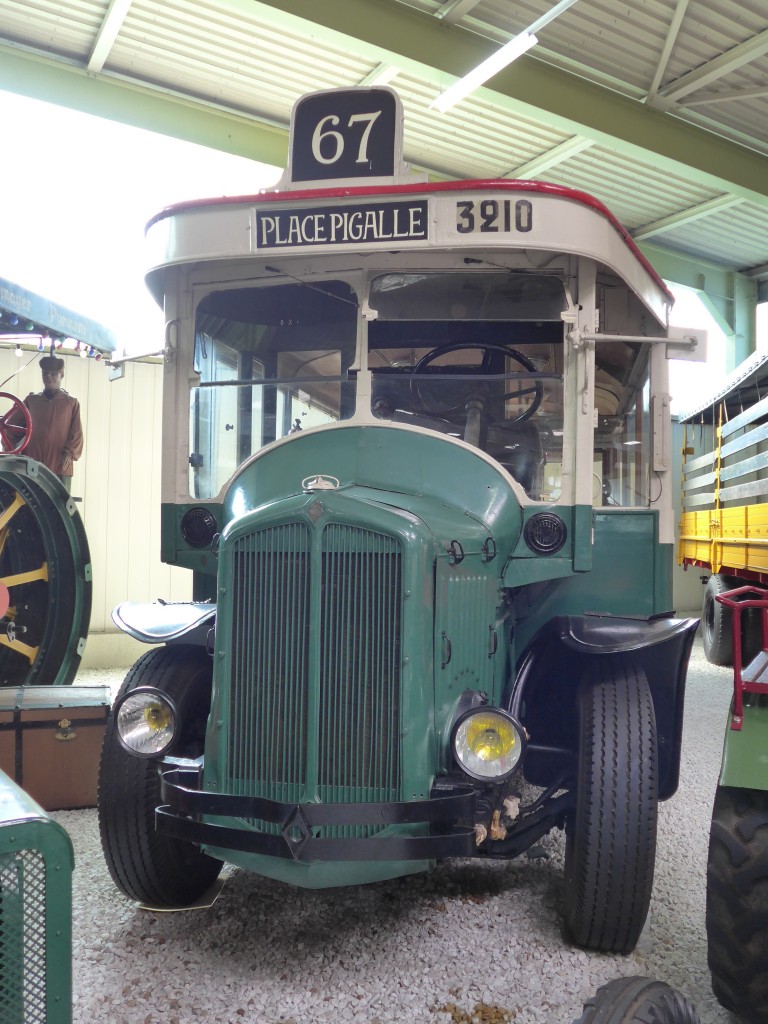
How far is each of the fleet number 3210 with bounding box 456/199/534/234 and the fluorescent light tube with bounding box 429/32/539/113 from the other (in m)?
4.27

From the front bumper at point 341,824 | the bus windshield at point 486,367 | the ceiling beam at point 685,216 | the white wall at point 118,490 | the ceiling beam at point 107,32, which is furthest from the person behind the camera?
the ceiling beam at point 685,216

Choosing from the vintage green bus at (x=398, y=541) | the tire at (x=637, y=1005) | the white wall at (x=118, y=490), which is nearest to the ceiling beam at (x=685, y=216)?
the white wall at (x=118, y=490)

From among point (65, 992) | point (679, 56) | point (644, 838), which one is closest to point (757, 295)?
point (679, 56)

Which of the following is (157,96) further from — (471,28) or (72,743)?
(72,743)

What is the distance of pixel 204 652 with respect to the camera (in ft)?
10.8

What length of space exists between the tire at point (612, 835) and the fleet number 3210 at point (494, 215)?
5.34 ft

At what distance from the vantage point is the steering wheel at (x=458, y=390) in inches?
131

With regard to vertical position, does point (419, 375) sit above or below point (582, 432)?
above

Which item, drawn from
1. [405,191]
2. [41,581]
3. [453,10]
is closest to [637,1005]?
[405,191]

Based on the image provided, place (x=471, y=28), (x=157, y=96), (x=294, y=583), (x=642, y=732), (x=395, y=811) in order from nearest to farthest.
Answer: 1. (x=395, y=811)
2. (x=294, y=583)
3. (x=642, y=732)
4. (x=471, y=28)
5. (x=157, y=96)

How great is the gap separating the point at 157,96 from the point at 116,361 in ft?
16.8

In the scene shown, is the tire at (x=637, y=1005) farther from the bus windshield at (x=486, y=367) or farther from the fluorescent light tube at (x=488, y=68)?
the fluorescent light tube at (x=488, y=68)

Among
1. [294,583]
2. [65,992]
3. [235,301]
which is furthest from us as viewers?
[235,301]

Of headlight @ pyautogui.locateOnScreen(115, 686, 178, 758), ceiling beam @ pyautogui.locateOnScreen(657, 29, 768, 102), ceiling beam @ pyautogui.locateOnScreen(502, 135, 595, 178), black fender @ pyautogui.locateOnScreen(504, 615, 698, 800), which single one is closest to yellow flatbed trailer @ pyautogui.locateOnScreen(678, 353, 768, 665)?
ceiling beam @ pyautogui.locateOnScreen(657, 29, 768, 102)
